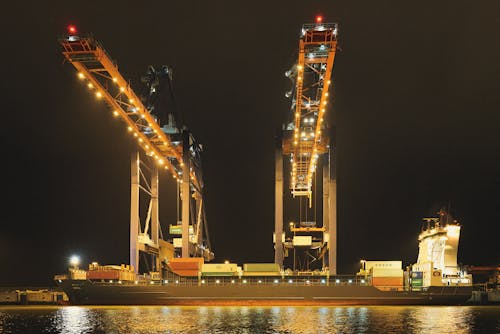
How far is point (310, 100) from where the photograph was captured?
37.3m

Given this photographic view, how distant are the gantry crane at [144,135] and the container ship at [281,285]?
8.27 feet

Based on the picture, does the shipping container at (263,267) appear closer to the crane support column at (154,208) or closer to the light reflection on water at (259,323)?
the light reflection on water at (259,323)

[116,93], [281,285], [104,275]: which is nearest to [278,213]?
[281,285]

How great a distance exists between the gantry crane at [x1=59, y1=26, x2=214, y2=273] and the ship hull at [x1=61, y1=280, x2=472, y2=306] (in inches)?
111

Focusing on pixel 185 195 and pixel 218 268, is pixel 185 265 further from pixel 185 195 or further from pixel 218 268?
pixel 185 195

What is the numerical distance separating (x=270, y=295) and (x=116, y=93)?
18.8 metres

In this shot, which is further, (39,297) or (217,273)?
(39,297)

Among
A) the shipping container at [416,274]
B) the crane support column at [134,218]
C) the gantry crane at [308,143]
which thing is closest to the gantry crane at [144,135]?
the crane support column at [134,218]

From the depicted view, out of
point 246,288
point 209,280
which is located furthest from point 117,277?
point 246,288

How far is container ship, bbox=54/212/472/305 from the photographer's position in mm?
44500

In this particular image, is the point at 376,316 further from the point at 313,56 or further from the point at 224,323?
the point at 313,56

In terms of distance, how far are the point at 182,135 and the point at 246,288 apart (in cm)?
1378

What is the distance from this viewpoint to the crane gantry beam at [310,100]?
2983 centimetres

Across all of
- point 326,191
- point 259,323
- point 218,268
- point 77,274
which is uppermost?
point 326,191
